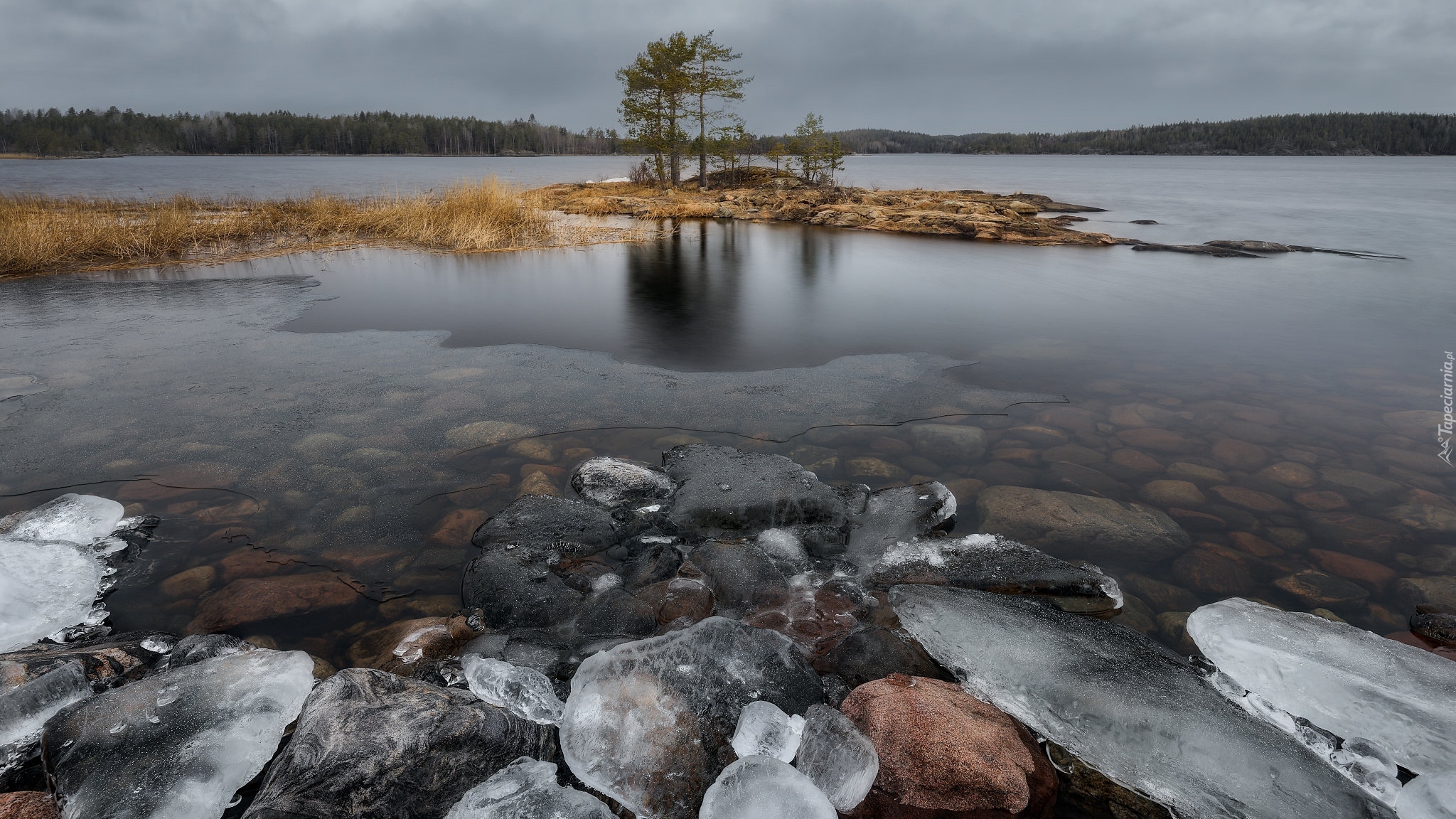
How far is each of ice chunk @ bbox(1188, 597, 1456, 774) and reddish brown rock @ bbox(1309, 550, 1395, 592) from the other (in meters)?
0.72

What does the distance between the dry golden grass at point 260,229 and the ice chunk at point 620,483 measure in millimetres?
10585

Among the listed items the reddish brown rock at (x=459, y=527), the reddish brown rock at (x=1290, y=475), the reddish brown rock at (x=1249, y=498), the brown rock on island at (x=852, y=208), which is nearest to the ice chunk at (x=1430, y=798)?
the reddish brown rock at (x=1249, y=498)

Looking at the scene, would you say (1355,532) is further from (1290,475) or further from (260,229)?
(260,229)

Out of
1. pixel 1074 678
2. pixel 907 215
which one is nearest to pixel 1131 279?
pixel 907 215

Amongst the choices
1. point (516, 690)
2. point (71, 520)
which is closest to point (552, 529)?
point (516, 690)

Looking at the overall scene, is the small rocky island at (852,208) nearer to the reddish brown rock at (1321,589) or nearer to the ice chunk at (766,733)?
the reddish brown rock at (1321,589)

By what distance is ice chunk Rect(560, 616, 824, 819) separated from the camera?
2.06 m

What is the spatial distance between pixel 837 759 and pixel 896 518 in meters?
1.77

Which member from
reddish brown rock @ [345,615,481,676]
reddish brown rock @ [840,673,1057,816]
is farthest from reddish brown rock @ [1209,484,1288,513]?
reddish brown rock @ [345,615,481,676]

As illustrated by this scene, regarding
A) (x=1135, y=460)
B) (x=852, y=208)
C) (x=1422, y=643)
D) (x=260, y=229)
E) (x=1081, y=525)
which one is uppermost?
(x=852, y=208)

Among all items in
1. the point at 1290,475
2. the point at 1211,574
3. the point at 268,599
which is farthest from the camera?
the point at 1290,475

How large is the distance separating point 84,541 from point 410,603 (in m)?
1.82

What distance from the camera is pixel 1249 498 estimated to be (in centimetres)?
404

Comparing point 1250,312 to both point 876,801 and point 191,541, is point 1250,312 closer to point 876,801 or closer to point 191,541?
point 876,801
